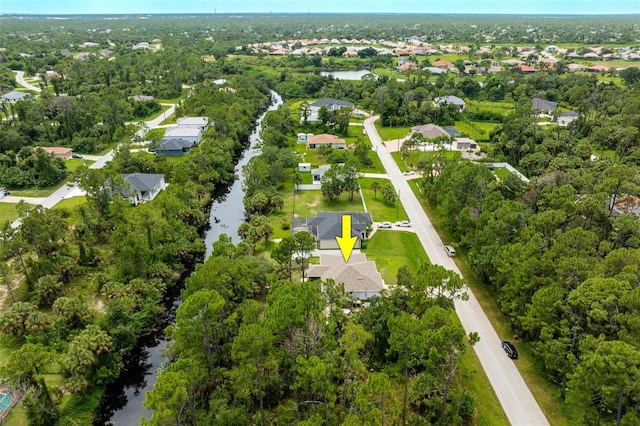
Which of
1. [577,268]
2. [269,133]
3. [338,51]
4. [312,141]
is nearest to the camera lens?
[577,268]

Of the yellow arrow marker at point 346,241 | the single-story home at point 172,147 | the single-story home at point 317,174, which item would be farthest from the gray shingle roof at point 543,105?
the single-story home at point 172,147

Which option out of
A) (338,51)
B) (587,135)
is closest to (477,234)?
(587,135)

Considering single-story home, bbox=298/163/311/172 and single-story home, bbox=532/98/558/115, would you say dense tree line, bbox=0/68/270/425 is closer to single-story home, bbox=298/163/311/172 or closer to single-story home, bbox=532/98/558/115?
single-story home, bbox=298/163/311/172

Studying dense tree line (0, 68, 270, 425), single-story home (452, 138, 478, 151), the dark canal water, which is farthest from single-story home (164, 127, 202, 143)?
single-story home (452, 138, 478, 151)

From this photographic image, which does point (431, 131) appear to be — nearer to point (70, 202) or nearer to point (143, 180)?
point (143, 180)

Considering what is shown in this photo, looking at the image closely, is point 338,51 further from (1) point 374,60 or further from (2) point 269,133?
(2) point 269,133

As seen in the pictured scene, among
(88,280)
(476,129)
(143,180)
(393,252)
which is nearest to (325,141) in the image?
(143,180)
